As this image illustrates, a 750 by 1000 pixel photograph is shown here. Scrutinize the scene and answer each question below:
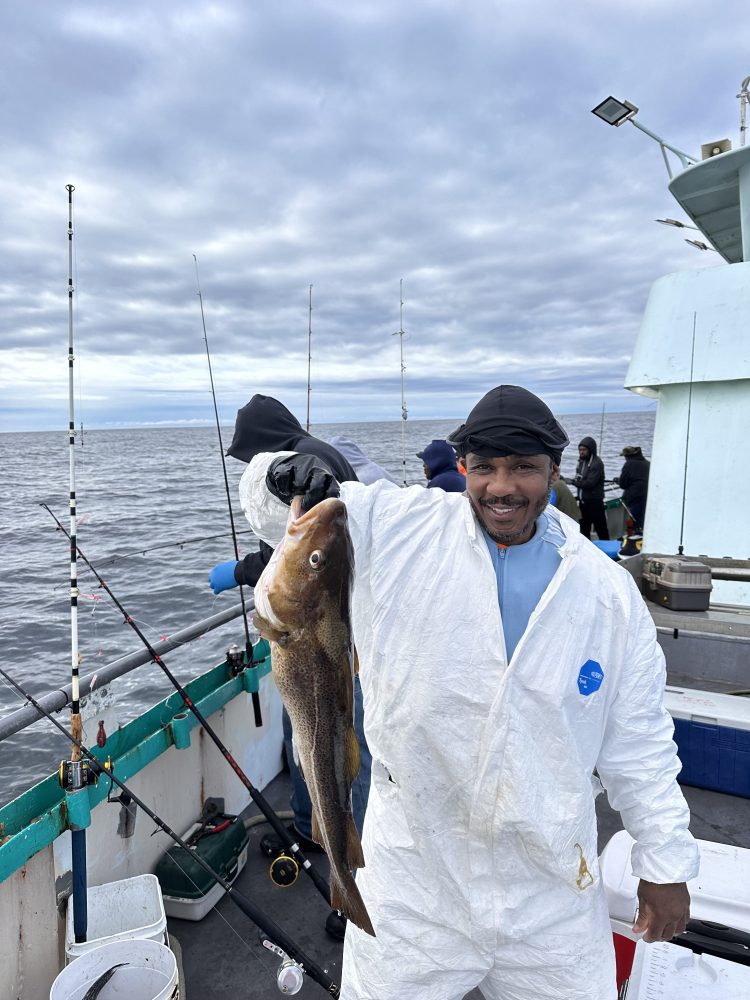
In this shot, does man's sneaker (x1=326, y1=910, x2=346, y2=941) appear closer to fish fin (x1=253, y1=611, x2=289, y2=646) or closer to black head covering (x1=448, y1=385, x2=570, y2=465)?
fish fin (x1=253, y1=611, x2=289, y2=646)

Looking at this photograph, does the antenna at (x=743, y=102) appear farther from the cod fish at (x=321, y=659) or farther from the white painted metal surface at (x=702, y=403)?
the cod fish at (x=321, y=659)

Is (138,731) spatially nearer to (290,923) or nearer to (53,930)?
(53,930)

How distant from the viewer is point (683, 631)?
611 centimetres

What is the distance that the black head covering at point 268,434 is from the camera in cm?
324

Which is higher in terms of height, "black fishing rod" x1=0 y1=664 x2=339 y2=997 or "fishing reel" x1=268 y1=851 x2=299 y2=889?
"black fishing rod" x1=0 y1=664 x2=339 y2=997

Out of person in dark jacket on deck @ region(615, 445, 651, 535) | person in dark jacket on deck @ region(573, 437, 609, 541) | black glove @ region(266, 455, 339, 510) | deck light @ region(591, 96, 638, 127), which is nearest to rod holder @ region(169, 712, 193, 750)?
black glove @ region(266, 455, 339, 510)

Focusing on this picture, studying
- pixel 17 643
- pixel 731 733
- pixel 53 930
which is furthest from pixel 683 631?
pixel 17 643

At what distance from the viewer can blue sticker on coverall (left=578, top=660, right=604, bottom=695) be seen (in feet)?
7.00

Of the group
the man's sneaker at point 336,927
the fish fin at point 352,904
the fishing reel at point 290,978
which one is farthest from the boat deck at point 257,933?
the fish fin at point 352,904

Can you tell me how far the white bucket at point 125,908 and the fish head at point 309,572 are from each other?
2315 millimetres

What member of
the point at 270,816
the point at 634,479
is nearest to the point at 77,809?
the point at 270,816

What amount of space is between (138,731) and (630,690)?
3.02 metres

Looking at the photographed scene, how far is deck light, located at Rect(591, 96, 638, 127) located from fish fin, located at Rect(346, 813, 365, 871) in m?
8.04

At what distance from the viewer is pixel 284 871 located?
164 inches
